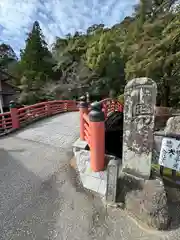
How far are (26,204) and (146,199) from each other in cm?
180

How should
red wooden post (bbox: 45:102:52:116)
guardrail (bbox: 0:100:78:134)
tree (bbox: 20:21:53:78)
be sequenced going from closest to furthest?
guardrail (bbox: 0:100:78:134) < red wooden post (bbox: 45:102:52:116) < tree (bbox: 20:21:53:78)

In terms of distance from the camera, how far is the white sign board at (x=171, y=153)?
253 centimetres

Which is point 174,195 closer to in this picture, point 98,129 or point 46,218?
point 98,129

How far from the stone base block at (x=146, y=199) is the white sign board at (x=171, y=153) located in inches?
12.7

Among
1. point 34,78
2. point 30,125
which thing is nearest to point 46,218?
point 30,125

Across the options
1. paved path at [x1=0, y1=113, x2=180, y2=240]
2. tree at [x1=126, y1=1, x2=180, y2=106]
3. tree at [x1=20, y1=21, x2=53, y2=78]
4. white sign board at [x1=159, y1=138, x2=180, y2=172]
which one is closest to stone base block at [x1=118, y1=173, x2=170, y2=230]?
paved path at [x1=0, y1=113, x2=180, y2=240]

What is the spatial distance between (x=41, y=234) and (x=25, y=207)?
0.57m

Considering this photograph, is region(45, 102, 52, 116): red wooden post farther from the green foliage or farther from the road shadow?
the road shadow

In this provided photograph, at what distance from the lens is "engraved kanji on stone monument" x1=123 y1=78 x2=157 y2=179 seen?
93.7 inches

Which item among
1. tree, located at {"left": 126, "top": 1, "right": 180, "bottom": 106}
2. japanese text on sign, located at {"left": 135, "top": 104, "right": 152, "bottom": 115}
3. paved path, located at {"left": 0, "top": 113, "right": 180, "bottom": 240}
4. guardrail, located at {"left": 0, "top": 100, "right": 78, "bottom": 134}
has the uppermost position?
tree, located at {"left": 126, "top": 1, "right": 180, "bottom": 106}

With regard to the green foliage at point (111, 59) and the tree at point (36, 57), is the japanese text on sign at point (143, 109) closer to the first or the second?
the green foliage at point (111, 59)

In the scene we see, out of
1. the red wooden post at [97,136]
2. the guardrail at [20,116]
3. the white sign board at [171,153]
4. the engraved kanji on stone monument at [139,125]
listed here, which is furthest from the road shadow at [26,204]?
the guardrail at [20,116]

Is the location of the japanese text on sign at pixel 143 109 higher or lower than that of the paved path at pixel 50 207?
higher

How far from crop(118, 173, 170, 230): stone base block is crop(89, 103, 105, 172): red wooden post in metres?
0.59
